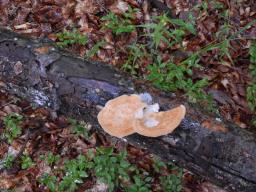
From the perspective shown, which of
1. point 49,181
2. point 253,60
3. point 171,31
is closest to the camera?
point 49,181

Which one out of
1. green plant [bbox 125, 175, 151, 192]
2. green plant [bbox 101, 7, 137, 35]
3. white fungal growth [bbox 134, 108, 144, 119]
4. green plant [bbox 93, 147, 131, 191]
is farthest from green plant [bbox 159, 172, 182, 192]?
green plant [bbox 101, 7, 137, 35]

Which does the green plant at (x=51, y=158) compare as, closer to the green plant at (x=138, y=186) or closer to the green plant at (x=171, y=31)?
the green plant at (x=138, y=186)

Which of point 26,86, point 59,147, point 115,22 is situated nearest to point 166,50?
point 115,22

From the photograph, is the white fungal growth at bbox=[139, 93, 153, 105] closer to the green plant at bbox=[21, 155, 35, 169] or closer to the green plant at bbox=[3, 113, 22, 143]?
the green plant at bbox=[21, 155, 35, 169]

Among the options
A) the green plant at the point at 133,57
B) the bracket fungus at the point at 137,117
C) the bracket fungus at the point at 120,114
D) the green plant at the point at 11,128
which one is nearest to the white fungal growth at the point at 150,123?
the bracket fungus at the point at 137,117

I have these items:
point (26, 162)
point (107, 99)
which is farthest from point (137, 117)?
point (26, 162)

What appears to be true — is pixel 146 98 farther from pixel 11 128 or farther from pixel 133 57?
pixel 11 128

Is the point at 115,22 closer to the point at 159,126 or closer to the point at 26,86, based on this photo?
the point at 26,86
